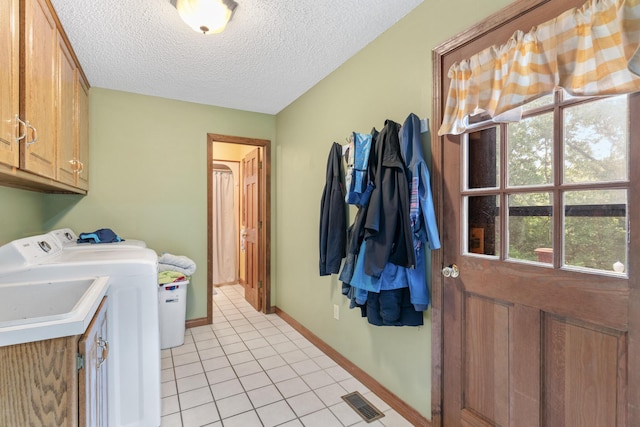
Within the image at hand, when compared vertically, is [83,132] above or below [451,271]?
above

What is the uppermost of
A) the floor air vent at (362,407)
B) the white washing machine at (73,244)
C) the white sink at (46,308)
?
the white washing machine at (73,244)

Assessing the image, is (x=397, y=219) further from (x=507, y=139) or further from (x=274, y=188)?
(x=274, y=188)

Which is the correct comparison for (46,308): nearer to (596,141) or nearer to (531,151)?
(531,151)

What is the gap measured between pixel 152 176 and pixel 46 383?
8.07 ft

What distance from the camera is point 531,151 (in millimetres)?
1275

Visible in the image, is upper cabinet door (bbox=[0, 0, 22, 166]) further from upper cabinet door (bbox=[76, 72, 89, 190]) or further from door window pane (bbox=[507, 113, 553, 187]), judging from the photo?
door window pane (bbox=[507, 113, 553, 187])

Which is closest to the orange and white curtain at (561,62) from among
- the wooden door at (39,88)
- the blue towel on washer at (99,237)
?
the wooden door at (39,88)

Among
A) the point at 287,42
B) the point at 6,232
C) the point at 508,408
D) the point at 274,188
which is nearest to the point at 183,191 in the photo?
the point at 274,188

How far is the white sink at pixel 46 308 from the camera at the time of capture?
0.93 m

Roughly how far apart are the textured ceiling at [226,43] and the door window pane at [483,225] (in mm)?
1167

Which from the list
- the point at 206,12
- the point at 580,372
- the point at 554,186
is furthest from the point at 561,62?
the point at 206,12

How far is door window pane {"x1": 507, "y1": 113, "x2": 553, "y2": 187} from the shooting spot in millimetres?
1224

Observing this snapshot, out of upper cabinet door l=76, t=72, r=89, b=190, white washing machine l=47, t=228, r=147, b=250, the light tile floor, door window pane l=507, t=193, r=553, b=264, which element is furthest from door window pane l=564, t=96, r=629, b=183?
upper cabinet door l=76, t=72, r=89, b=190

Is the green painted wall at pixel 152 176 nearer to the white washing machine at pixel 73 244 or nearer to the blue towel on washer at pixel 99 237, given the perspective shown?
the white washing machine at pixel 73 244
